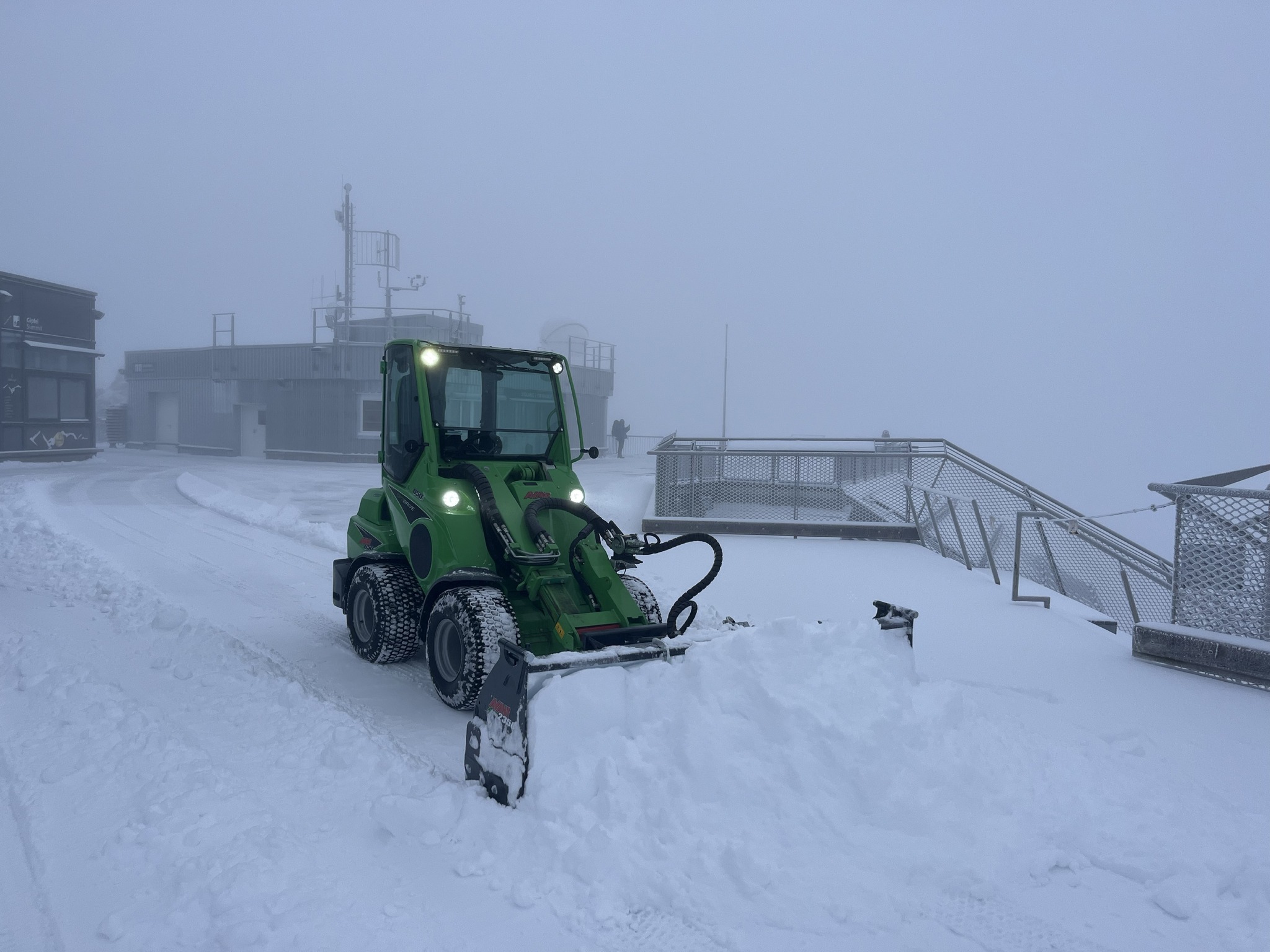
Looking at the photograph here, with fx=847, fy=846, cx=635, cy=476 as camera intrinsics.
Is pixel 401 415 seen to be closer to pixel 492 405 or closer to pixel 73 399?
pixel 492 405

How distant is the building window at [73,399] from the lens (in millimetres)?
28188

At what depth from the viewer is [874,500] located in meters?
13.1

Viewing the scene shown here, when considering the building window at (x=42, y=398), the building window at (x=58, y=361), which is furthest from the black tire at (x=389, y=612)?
the building window at (x=58, y=361)

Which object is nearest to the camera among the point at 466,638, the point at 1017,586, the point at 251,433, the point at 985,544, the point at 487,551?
the point at 466,638

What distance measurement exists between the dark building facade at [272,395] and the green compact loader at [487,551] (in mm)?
20487

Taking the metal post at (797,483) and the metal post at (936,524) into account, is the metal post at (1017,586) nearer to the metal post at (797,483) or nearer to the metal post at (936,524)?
the metal post at (936,524)

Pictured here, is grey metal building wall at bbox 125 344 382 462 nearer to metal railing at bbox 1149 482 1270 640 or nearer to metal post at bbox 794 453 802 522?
metal post at bbox 794 453 802 522

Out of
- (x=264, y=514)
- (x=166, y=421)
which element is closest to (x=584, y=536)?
(x=264, y=514)

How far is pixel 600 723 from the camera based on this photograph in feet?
12.6

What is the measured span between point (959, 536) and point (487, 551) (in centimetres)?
724

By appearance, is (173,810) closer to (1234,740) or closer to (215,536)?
(1234,740)

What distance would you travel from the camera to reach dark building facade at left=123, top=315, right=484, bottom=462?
97.8 ft

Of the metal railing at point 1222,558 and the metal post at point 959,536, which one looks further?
the metal post at point 959,536

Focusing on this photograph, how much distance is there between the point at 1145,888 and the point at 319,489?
1803 centimetres
